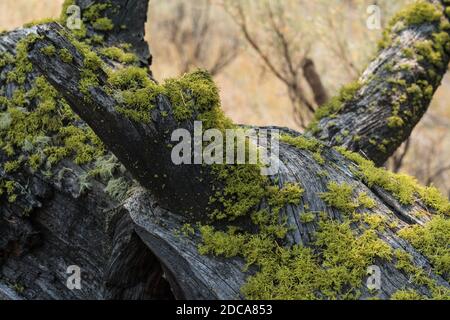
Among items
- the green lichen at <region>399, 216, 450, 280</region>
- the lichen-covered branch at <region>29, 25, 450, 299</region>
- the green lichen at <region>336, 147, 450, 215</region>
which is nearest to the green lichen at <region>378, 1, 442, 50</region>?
the green lichen at <region>336, 147, 450, 215</region>

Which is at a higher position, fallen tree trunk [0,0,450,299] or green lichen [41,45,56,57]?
green lichen [41,45,56,57]

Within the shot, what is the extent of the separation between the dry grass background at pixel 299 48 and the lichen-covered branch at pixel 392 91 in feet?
12.5

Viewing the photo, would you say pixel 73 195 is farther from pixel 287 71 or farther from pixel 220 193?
pixel 287 71

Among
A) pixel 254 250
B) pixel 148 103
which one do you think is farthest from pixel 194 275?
pixel 148 103

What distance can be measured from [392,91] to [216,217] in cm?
226

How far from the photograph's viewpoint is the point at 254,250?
3.37 m

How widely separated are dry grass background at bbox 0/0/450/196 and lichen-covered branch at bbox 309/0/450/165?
380cm

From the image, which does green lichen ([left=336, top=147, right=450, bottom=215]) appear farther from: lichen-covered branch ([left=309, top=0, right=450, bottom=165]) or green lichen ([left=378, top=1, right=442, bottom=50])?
green lichen ([left=378, top=1, right=442, bottom=50])

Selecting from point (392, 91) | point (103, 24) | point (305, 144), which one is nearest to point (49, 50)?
point (305, 144)

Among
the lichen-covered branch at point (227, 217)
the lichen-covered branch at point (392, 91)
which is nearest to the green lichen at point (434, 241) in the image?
the lichen-covered branch at point (227, 217)

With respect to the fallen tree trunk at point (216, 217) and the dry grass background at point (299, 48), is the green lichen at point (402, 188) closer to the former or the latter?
the fallen tree trunk at point (216, 217)

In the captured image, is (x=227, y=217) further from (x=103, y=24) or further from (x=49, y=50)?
(x=103, y=24)

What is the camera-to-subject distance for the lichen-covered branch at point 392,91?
4.96 m

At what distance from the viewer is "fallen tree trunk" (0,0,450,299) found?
3.29 meters
